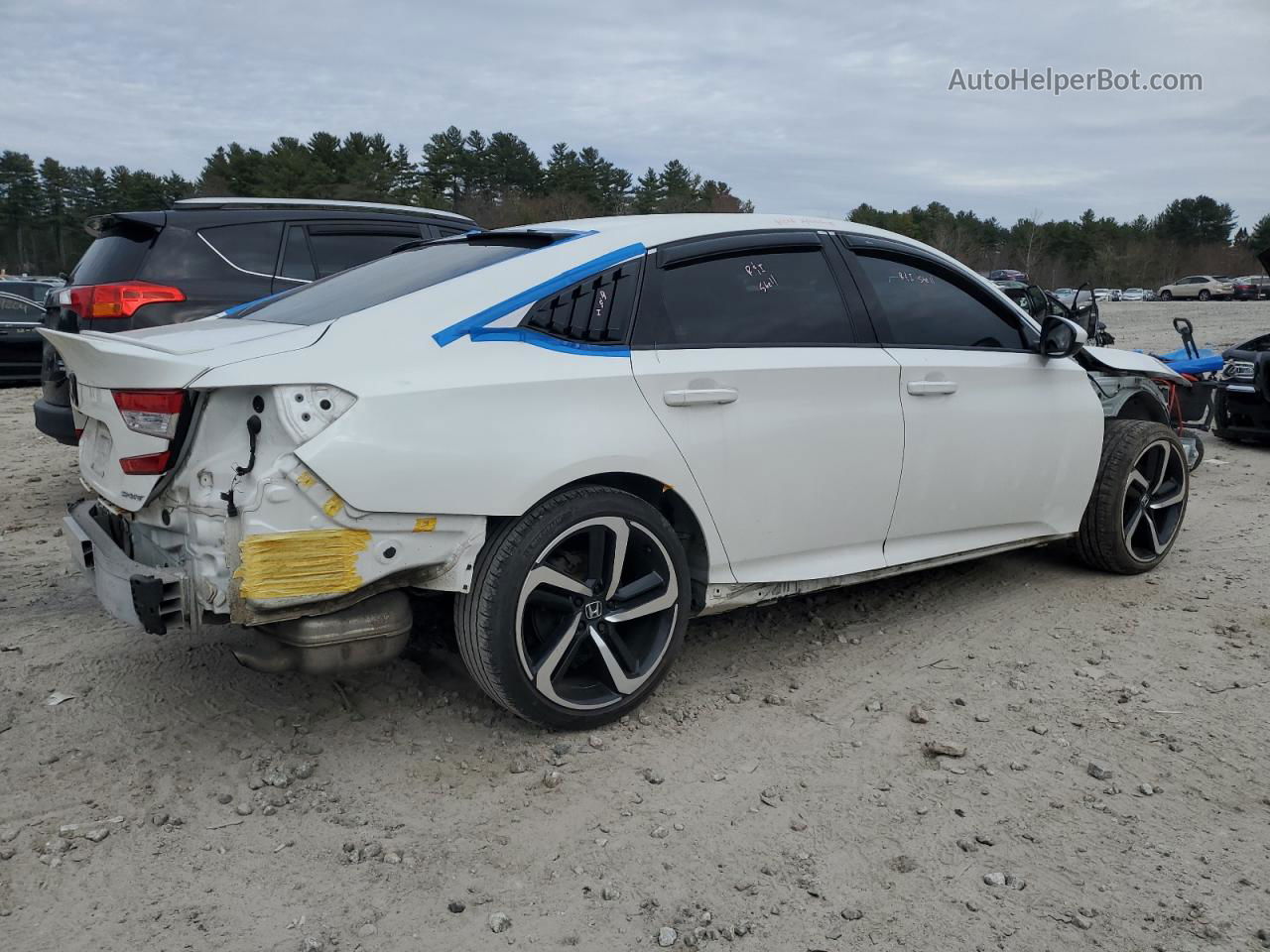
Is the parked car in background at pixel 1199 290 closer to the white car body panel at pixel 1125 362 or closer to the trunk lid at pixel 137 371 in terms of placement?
the white car body panel at pixel 1125 362

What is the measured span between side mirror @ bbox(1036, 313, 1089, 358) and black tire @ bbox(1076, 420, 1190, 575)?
27.3 inches

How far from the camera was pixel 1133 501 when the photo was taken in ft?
16.4

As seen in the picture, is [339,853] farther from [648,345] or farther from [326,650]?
[648,345]

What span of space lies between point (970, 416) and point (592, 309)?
5.69 feet

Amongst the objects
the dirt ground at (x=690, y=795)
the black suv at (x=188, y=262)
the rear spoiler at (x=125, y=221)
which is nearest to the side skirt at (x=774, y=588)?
the dirt ground at (x=690, y=795)

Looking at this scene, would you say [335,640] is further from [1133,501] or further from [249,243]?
[249,243]

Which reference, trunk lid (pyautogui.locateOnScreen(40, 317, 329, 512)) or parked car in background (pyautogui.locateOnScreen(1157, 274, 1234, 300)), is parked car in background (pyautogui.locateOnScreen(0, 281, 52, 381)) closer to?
trunk lid (pyautogui.locateOnScreen(40, 317, 329, 512))

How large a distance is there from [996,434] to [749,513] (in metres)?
1.34

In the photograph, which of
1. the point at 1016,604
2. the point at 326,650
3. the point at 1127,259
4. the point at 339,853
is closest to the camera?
the point at 339,853

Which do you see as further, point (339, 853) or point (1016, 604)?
point (1016, 604)

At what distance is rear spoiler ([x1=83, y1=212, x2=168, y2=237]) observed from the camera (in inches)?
232

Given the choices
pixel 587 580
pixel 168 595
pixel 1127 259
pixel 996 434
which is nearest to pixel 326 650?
pixel 168 595

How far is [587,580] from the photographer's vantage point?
10.5 ft

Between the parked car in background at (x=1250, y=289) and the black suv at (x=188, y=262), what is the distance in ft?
166
